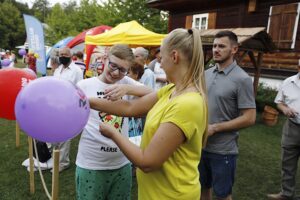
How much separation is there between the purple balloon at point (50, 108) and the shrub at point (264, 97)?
7.90 meters

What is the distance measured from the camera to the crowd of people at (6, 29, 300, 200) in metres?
1.32

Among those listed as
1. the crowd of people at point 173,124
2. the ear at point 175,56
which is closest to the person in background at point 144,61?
the crowd of people at point 173,124

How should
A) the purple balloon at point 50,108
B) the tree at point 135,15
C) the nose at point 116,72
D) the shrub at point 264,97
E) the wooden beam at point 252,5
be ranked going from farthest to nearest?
the tree at point 135,15 → the wooden beam at point 252,5 → the shrub at point 264,97 → the nose at point 116,72 → the purple balloon at point 50,108

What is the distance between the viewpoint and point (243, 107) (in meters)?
2.58

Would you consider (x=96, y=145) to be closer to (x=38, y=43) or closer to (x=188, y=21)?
(x=38, y=43)

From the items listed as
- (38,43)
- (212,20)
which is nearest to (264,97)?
(212,20)

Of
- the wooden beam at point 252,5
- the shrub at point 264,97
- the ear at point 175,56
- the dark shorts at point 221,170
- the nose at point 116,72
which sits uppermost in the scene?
the wooden beam at point 252,5

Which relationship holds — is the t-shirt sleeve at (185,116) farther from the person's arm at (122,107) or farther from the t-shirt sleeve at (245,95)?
the t-shirt sleeve at (245,95)

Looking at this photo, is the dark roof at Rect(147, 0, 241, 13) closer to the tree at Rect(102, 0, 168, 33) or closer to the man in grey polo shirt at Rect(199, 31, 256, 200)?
the tree at Rect(102, 0, 168, 33)

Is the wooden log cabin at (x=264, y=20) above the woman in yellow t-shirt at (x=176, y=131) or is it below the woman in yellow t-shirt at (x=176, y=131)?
above

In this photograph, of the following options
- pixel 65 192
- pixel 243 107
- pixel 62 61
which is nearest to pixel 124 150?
pixel 243 107

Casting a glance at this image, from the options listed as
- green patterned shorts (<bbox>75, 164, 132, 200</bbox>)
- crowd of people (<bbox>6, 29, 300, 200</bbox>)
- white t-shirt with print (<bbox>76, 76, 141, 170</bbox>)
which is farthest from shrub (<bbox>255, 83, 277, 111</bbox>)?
white t-shirt with print (<bbox>76, 76, 141, 170</bbox>)

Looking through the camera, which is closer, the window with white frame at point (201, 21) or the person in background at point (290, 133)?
the person in background at point (290, 133)

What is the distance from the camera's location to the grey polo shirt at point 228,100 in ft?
8.46
